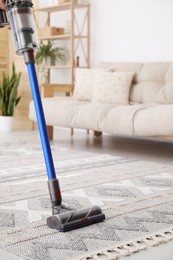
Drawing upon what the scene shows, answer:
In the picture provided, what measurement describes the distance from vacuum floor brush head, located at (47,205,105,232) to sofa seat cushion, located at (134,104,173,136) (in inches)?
65.4

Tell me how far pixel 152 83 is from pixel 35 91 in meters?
2.73

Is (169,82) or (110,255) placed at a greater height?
(169,82)

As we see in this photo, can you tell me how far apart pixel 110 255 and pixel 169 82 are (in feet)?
9.23

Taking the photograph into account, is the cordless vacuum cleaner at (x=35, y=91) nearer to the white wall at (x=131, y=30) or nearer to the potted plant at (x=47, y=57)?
the white wall at (x=131, y=30)

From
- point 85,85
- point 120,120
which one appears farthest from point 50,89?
point 120,120

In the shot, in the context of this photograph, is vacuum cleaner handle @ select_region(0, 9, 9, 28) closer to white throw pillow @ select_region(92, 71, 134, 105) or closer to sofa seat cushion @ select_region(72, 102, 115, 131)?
sofa seat cushion @ select_region(72, 102, 115, 131)

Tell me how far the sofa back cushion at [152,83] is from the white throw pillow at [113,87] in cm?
8

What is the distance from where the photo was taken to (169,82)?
4145 millimetres

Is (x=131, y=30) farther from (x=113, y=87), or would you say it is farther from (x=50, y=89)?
(x=50, y=89)

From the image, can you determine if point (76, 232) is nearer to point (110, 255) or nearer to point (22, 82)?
point (110, 255)

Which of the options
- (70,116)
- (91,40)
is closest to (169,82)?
→ (70,116)

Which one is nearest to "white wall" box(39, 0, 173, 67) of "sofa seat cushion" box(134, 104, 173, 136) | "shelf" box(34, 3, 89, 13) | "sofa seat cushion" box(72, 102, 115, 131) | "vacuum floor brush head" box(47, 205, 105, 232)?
"shelf" box(34, 3, 89, 13)

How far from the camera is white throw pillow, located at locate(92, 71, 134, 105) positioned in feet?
14.3

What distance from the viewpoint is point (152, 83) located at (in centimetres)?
429
